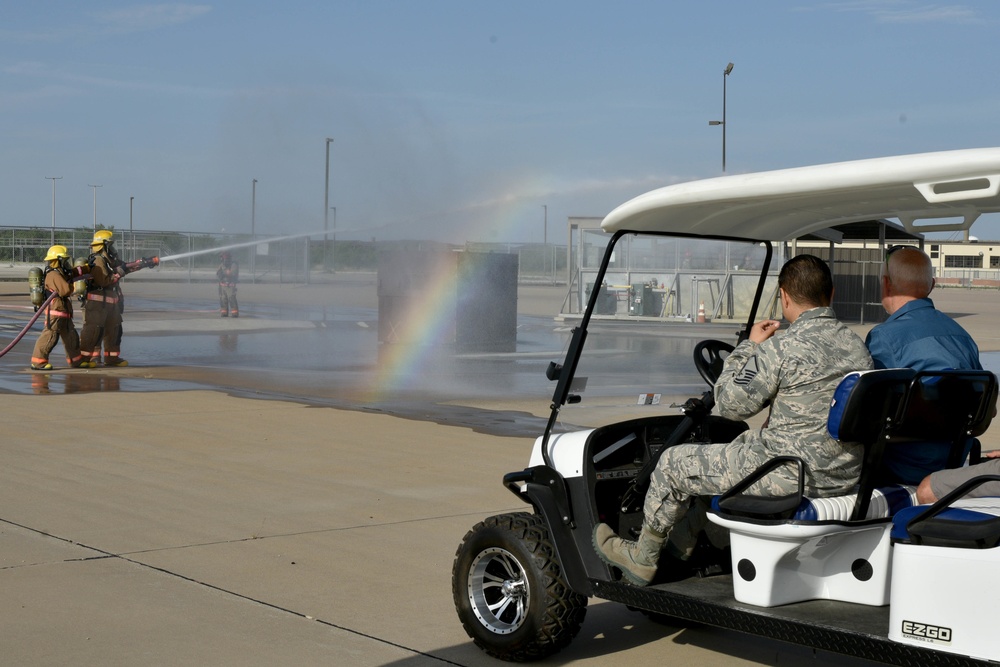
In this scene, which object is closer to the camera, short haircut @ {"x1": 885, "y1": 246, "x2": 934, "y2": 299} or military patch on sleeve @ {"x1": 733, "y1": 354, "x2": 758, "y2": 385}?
military patch on sleeve @ {"x1": 733, "y1": 354, "x2": 758, "y2": 385}

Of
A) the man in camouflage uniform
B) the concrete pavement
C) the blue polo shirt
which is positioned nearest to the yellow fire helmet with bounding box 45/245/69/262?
the concrete pavement

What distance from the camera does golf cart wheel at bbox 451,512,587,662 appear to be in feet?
15.2

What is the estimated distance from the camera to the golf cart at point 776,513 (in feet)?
12.0

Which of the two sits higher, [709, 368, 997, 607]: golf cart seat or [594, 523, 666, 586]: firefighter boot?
[709, 368, 997, 607]: golf cart seat

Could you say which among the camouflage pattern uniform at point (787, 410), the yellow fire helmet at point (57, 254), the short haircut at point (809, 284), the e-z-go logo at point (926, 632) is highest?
the yellow fire helmet at point (57, 254)

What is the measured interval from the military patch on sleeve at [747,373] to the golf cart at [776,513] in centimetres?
31

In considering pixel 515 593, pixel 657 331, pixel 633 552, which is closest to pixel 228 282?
pixel 657 331

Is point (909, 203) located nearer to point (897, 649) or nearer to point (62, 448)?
point (897, 649)

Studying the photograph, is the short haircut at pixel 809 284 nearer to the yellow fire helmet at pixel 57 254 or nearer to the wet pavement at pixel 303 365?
the wet pavement at pixel 303 365

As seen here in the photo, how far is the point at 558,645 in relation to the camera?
15.4 ft

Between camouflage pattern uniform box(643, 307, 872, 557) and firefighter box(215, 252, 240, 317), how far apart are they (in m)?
24.6

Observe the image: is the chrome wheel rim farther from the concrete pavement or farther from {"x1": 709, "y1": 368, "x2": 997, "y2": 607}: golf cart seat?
{"x1": 709, "y1": 368, "x2": 997, "y2": 607}: golf cart seat

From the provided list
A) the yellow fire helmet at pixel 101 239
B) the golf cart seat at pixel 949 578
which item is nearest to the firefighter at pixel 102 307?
the yellow fire helmet at pixel 101 239

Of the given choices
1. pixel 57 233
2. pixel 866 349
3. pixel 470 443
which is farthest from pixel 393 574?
pixel 57 233
